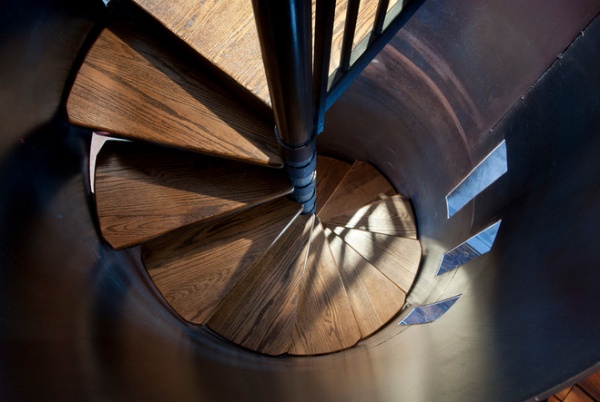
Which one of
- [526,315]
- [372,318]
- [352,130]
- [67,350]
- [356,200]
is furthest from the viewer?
[356,200]

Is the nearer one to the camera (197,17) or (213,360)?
(197,17)

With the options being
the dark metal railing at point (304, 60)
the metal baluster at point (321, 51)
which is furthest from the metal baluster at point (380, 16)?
the metal baluster at point (321, 51)

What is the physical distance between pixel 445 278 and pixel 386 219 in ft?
3.02

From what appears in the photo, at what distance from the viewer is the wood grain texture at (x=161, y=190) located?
4.55ft

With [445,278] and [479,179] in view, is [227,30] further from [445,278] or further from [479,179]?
[445,278]

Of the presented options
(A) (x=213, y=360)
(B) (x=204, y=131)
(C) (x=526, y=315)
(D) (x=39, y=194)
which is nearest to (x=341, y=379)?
(A) (x=213, y=360)

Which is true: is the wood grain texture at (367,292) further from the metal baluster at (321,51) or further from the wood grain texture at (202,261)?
the metal baluster at (321,51)

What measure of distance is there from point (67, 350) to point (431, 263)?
6.10 ft

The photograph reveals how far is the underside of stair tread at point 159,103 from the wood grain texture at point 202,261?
0.48 metres

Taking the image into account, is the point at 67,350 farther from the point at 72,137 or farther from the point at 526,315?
the point at 526,315

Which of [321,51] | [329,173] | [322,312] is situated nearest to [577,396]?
A: [322,312]

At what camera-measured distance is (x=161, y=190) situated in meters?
1.45

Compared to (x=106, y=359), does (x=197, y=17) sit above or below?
above

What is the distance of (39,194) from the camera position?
118cm
